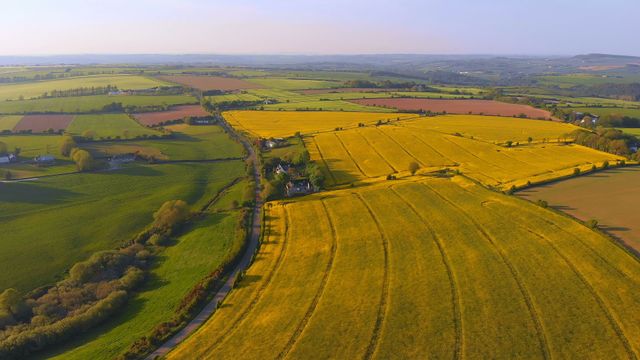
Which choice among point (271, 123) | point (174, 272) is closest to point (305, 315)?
point (174, 272)

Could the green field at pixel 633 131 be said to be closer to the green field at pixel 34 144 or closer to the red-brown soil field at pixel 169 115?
the red-brown soil field at pixel 169 115

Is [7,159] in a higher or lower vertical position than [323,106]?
lower

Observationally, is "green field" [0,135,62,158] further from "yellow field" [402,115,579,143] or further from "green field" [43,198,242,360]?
"yellow field" [402,115,579,143]

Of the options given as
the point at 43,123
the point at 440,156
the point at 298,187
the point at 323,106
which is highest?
the point at 323,106

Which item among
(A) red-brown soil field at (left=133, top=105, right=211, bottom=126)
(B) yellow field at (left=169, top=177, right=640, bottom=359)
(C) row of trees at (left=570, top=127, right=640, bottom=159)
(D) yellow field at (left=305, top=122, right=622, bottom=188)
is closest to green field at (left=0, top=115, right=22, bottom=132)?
(A) red-brown soil field at (left=133, top=105, right=211, bottom=126)

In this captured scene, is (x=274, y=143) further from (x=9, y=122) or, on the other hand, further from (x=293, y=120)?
(x=9, y=122)

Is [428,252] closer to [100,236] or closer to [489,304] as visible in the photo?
[489,304]

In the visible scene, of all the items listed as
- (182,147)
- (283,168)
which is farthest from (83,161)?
(283,168)
